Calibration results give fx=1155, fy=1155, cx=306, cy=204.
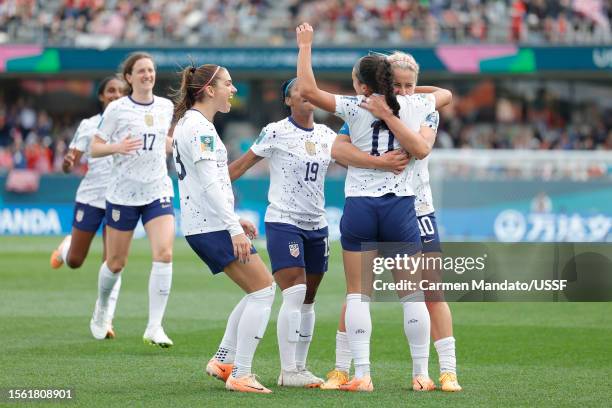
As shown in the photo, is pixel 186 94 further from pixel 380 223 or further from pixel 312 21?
pixel 312 21

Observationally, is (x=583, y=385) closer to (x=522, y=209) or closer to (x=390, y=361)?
(x=390, y=361)

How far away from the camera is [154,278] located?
10.4 m

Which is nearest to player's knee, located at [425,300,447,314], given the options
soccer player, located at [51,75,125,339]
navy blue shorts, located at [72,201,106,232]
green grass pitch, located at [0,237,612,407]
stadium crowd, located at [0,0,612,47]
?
green grass pitch, located at [0,237,612,407]

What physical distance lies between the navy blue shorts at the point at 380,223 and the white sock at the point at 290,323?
0.63 m

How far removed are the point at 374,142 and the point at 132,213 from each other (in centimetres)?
364

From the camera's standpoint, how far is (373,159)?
25.0 feet

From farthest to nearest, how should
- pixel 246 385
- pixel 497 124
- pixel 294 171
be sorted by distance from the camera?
pixel 497 124, pixel 294 171, pixel 246 385

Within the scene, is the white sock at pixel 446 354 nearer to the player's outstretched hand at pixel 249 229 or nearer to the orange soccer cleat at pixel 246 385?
the orange soccer cleat at pixel 246 385

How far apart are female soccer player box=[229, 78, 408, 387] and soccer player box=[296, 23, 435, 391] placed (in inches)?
20.1

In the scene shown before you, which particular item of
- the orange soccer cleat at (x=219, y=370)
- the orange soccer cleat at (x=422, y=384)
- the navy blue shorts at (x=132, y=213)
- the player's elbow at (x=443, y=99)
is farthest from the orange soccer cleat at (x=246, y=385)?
the navy blue shorts at (x=132, y=213)

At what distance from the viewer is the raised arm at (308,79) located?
24.3 feet

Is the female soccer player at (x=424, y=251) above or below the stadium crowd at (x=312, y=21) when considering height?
below

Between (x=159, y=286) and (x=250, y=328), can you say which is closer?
(x=250, y=328)

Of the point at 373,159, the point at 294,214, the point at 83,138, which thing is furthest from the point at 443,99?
the point at 83,138
